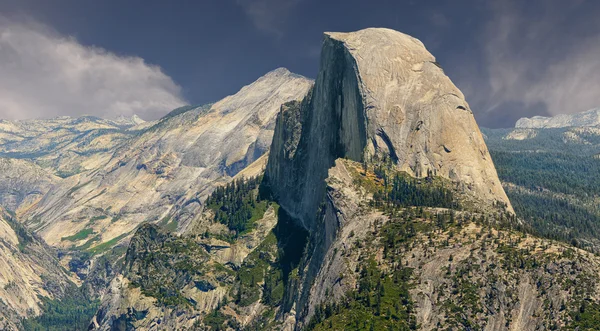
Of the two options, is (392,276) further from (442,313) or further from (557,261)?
(557,261)

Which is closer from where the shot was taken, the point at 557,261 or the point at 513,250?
the point at 557,261

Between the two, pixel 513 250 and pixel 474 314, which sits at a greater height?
pixel 513 250

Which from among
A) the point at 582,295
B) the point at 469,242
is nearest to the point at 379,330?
the point at 469,242

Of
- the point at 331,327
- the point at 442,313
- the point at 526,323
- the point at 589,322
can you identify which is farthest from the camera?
the point at 331,327

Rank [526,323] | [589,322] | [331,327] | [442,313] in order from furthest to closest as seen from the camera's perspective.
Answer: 1. [331,327]
2. [442,313]
3. [526,323]
4. [589,322]

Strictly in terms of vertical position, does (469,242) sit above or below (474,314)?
above

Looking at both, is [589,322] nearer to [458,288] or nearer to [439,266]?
[458,288]

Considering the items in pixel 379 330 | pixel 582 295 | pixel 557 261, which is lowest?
pixel 379 330

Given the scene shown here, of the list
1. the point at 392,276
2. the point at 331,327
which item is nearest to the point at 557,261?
the point at 392,276

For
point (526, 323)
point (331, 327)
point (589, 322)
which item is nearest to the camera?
point (589, 322)
